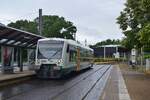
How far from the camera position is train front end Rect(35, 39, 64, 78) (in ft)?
106

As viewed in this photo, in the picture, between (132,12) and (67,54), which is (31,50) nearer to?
(67,54)

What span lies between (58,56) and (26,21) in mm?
76446

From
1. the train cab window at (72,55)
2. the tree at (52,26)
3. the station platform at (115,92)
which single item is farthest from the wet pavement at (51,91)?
the tree at (52,26)

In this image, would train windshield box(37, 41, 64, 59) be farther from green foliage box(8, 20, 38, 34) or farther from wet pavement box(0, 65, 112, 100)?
green foliage box(8, 20, 38, 34)

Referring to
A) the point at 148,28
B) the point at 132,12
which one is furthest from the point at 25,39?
the point at 132,12

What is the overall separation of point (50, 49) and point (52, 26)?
234 ft

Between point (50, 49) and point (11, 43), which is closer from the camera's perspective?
point (11, 43)

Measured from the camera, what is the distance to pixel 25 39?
33594 mm

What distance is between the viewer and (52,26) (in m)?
104

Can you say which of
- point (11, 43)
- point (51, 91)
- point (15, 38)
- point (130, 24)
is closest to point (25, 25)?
point (130, 24)

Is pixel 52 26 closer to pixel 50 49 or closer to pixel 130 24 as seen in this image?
pixel 130 24

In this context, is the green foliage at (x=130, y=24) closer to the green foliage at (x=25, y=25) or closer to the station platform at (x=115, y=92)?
the station platform at (x=115, y=92)

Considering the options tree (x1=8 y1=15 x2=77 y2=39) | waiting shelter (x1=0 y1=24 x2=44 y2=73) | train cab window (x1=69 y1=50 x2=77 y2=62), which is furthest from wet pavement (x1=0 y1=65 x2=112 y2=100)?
Answer: tree (x1=8 y1=15 x2=77 y2=39)

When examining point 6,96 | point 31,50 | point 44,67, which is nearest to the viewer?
point 6,96
